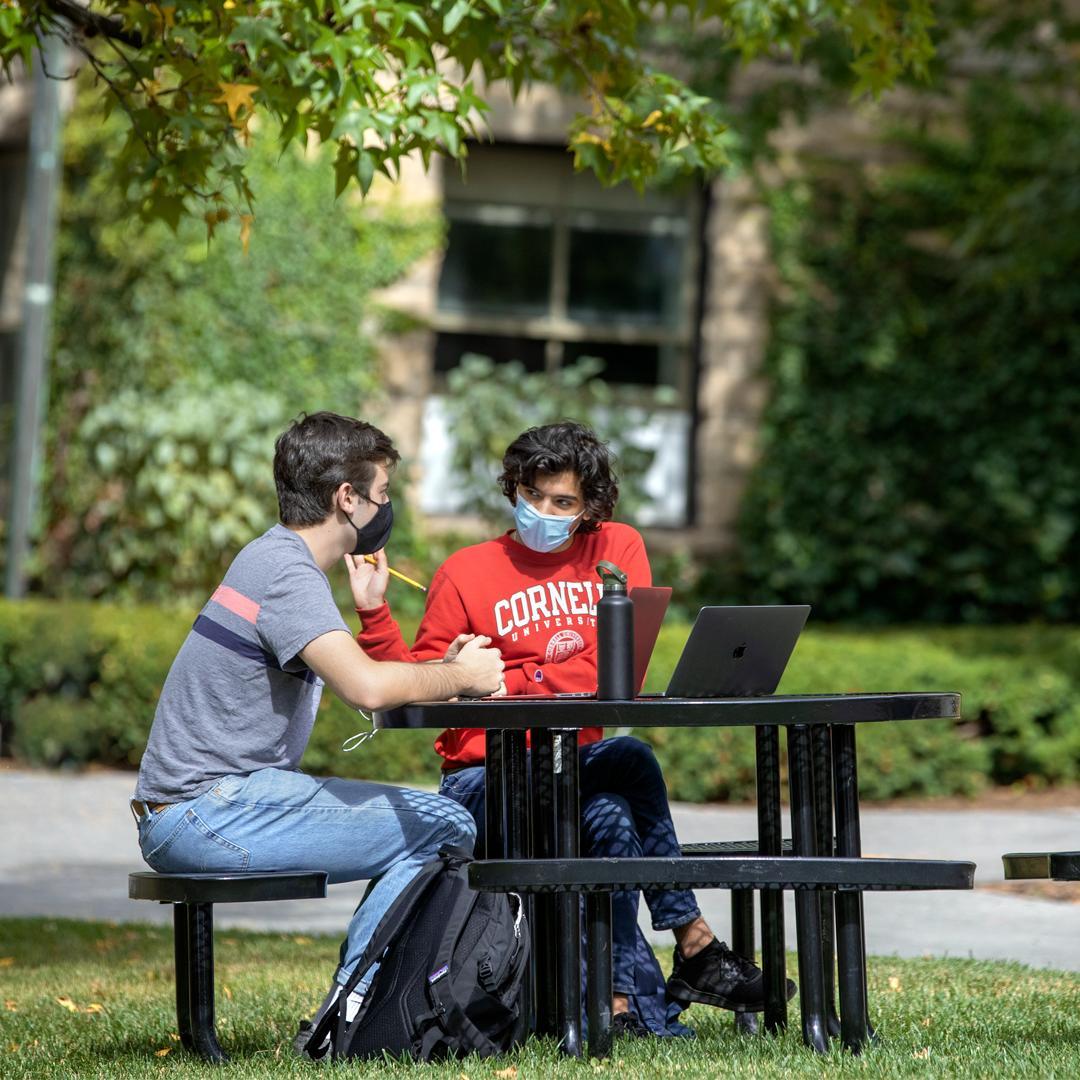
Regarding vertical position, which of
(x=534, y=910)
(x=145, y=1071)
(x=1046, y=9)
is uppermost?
(x=1046, y=9)

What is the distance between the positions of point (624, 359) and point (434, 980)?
940cm

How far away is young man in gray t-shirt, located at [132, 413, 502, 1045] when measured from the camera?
4125mm

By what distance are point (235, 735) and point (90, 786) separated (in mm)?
5852

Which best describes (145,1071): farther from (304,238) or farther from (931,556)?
(931,556)

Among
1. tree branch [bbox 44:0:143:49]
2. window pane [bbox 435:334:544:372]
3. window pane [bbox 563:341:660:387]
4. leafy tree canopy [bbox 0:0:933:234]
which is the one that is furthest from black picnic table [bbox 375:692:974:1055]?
window pane [bbox 563:341:660:387]

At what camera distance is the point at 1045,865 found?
13.8 feet

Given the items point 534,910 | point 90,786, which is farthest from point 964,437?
point 534,910

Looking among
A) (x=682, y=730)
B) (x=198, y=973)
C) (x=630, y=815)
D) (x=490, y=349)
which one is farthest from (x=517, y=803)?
(x=490, y=349)

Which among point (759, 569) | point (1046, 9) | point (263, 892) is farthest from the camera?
point (759, 569)

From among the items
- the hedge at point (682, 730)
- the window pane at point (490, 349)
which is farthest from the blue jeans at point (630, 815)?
the window pane at point (490, 349)

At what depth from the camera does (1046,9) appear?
11445mm

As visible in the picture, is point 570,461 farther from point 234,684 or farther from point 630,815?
point 234,684

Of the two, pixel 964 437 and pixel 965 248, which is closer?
pixel 965 248

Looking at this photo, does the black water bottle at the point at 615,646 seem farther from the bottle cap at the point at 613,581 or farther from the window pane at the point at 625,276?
the window pane at the point at 625,276
